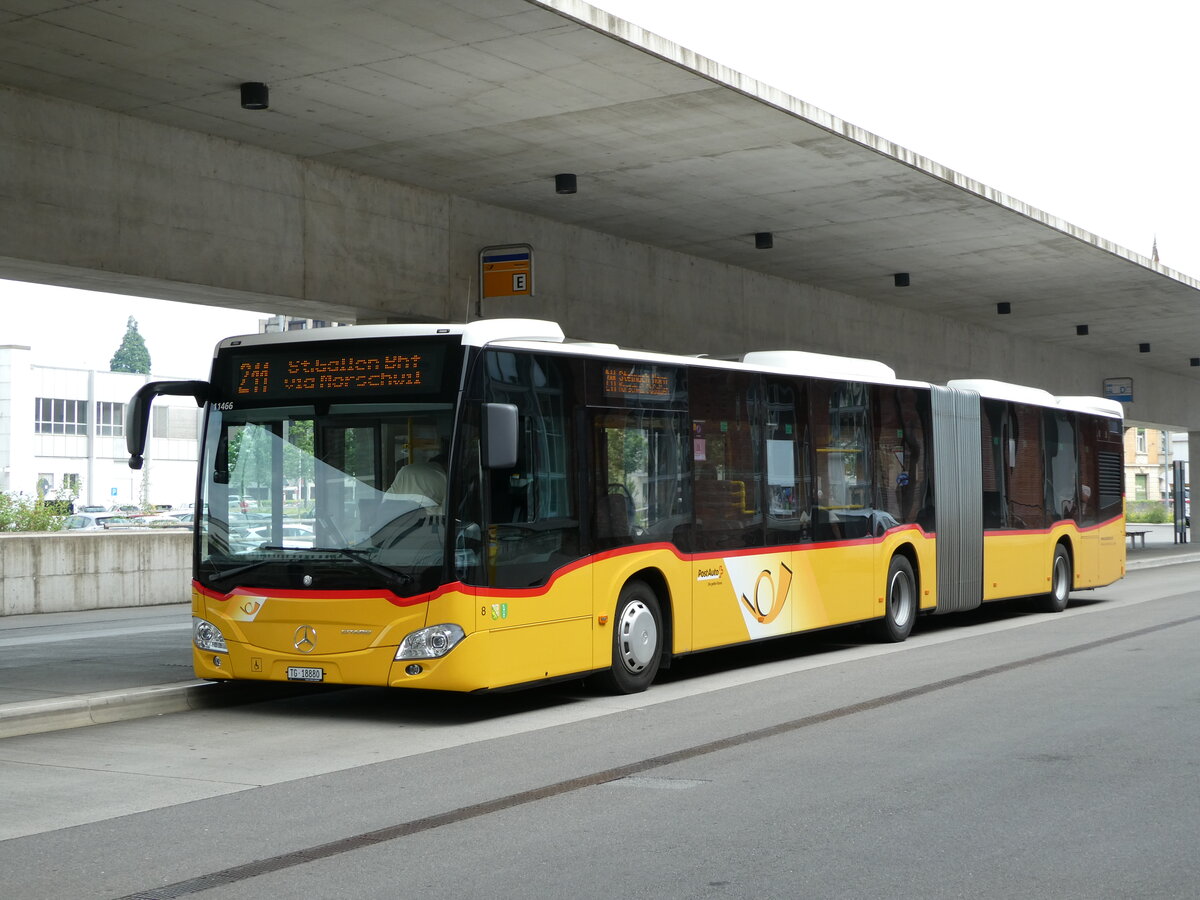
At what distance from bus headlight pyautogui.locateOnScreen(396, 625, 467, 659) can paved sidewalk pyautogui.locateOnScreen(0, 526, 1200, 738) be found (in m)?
2.32

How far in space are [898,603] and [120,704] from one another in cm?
934

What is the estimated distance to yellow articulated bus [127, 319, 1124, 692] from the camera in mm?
10602

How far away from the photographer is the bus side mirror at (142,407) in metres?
11.0

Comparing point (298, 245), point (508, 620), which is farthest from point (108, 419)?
point (508, 620)

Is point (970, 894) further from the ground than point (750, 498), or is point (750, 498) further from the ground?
point (750, 498)

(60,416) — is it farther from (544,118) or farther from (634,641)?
(634,641)

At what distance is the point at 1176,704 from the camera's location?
11.2 metres

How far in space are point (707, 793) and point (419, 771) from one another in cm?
190

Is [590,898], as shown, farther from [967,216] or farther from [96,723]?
[967,216]

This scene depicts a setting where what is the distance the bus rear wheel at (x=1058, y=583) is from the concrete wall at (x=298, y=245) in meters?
6.23

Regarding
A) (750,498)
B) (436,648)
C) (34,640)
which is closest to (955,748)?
(436,648)

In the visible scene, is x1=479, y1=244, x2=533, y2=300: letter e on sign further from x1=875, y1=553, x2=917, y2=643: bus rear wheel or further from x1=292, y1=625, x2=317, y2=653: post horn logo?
x1=292, y1=625, x2=317, y2=653: post horn logo

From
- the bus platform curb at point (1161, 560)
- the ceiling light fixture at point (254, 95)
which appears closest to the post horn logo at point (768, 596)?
the ceiling light fixture at point (254, 95)

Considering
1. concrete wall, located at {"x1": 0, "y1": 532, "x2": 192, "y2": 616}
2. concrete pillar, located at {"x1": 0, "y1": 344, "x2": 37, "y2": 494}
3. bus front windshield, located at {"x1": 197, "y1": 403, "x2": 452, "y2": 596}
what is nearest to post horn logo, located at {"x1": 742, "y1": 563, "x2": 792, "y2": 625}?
bus front windshield, located at {"x1": 197, "y1": 403, "x2": 452, "y2": 596}
